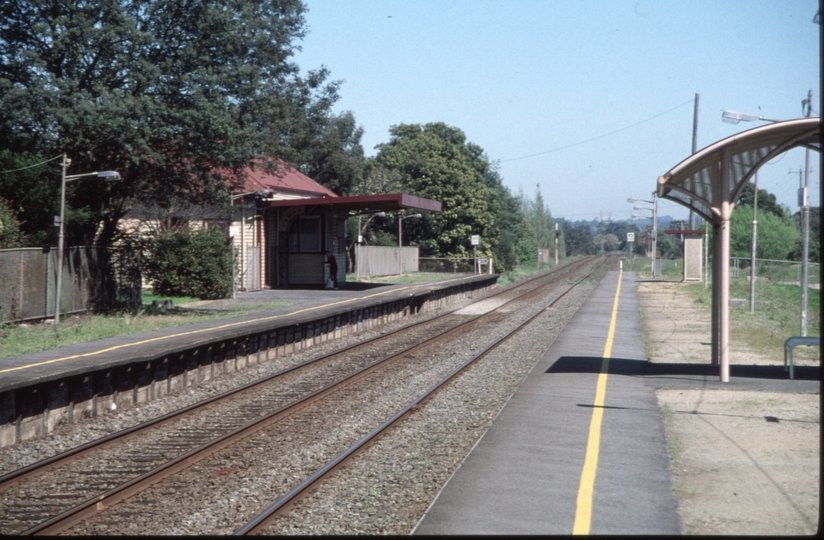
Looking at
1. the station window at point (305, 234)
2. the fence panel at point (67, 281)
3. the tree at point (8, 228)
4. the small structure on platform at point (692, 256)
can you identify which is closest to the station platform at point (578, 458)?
the fence panel at point (67, 281)

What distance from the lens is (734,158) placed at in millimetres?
11922

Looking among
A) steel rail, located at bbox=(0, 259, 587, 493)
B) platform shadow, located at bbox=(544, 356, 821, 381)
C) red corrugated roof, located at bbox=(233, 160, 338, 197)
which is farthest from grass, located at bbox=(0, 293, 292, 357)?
red corrugated roof, located at bbox=(233, 160, 338, 197)

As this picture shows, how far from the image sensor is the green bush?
24359 mm

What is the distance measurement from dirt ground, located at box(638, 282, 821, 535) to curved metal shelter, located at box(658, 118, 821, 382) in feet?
5.70

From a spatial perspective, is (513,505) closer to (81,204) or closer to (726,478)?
(726,478)

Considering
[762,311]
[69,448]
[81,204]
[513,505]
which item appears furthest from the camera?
[762,311]

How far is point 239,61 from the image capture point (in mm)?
20250

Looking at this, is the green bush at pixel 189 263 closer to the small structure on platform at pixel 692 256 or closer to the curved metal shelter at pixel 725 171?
the curved metal shelter at pixel 725 171

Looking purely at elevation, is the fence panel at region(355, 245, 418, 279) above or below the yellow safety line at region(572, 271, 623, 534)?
above

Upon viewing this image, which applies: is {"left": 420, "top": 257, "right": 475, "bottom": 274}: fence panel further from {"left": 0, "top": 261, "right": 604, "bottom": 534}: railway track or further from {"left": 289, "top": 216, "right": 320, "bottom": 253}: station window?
{"left": 0, "top": 261, "right": 604, "bottom": 534}: railway track

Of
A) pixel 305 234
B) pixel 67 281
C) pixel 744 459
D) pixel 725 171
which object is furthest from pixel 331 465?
pixel 305 234

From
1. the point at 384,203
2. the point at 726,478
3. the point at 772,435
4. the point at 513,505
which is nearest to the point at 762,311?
the point at 384,203

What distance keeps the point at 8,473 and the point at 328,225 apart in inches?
1029

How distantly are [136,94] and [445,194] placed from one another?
3952 cm
